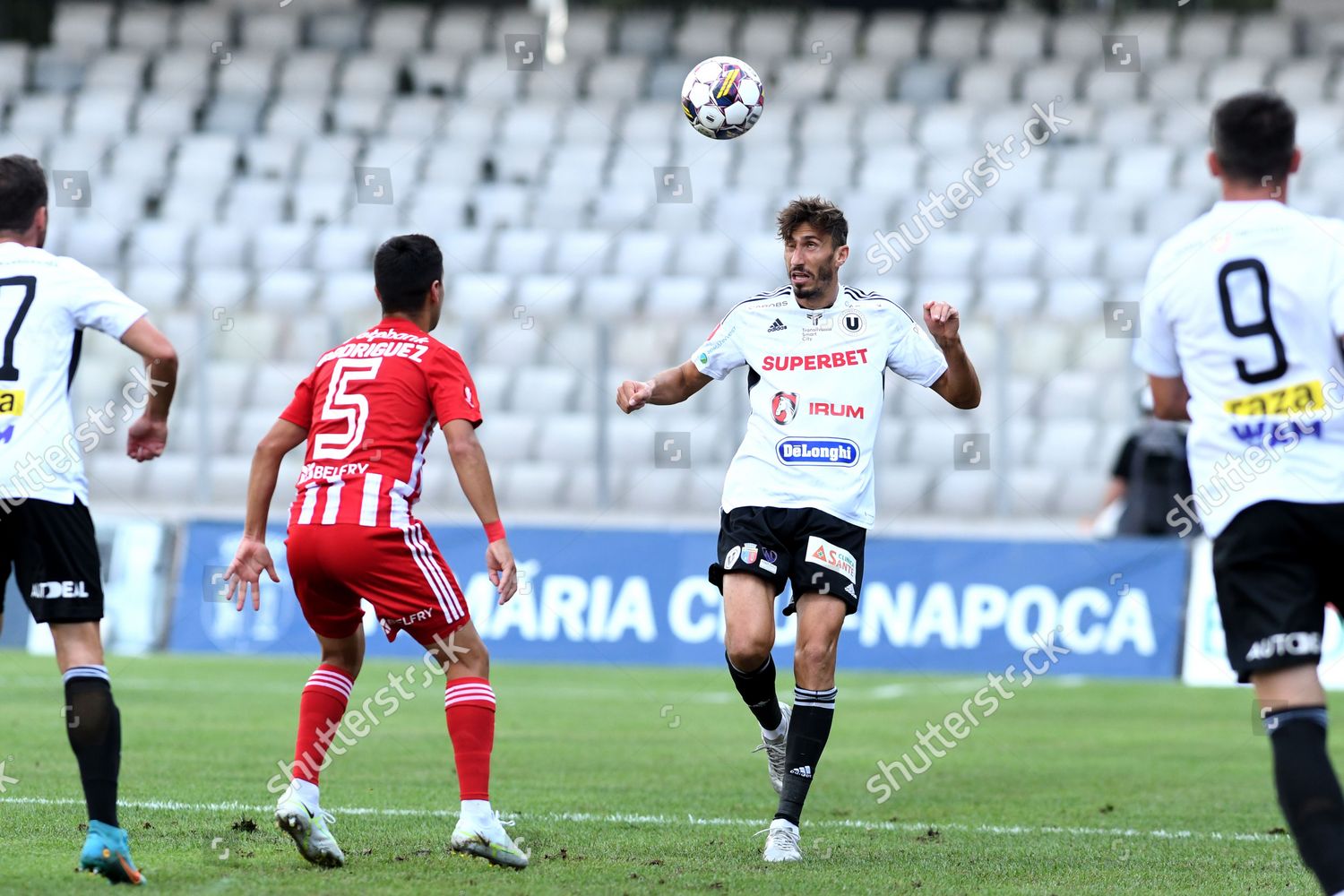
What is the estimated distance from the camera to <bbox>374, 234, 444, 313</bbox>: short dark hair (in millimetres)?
6598

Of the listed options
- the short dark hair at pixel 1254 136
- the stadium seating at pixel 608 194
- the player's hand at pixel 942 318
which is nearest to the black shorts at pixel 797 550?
the player's hand at pixel 942 318

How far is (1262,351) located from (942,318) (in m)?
2.05

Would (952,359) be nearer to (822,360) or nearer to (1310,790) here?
(822,360)

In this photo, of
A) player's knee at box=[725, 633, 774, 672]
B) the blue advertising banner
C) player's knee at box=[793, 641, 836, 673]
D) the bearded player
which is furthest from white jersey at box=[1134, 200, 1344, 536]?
the blue advertising banner

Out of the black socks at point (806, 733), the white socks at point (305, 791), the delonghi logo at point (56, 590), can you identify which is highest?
the delonghi logo at point (56, 590)

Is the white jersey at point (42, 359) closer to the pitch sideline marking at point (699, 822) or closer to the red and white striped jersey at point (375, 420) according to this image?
the red and white striped jersey at point (375, 420)

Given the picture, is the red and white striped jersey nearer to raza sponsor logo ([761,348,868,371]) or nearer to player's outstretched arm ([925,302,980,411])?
raza sponsor logo ([761,348,868,371])

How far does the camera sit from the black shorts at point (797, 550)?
7.19 metres

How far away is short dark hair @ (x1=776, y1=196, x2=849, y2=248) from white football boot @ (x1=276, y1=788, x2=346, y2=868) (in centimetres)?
286

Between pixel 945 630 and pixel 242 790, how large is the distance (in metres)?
8.85

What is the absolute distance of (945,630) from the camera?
1599cm

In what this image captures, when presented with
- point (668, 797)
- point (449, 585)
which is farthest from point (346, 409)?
point (668, 797)

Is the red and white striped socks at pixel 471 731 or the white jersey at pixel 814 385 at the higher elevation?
the white jersey at pixel 814 385

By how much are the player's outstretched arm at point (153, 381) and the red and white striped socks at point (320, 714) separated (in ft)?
3.54
